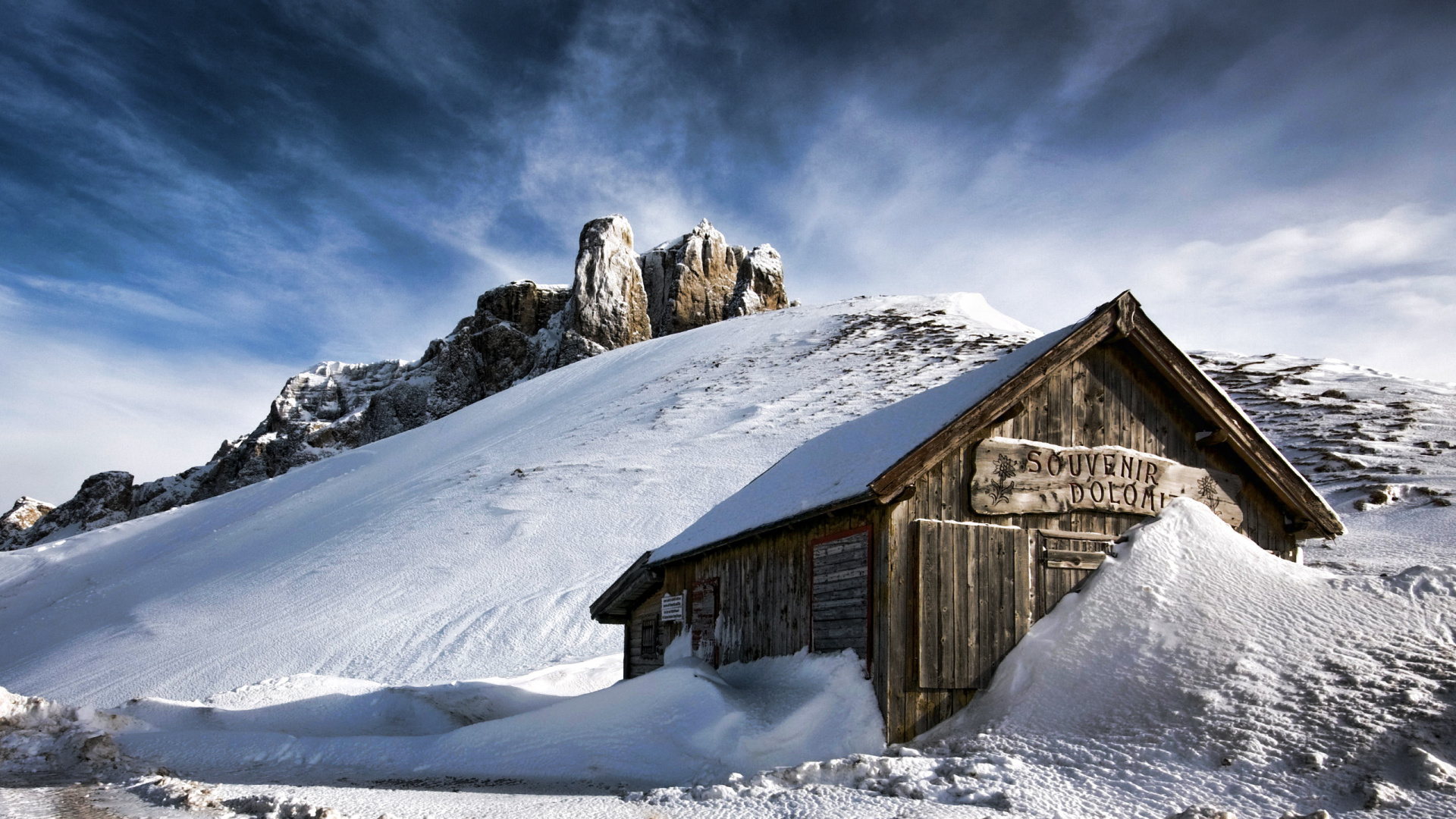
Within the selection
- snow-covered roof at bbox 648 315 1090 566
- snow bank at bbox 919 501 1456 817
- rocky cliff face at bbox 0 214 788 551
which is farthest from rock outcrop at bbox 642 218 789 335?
snow bank at bbox 919 501 1456 817

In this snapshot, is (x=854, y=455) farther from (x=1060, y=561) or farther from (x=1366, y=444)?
(x=1366, y=444)

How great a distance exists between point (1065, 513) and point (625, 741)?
198 inches

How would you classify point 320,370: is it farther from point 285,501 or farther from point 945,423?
point 945,423

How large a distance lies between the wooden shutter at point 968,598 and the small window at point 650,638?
614 centimetres

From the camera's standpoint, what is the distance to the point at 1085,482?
381 inches

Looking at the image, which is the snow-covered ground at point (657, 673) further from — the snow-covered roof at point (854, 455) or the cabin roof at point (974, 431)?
the snow-covered roof at point (854, 455)

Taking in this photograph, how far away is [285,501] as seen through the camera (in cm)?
3269

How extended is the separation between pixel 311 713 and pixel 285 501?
22.4m

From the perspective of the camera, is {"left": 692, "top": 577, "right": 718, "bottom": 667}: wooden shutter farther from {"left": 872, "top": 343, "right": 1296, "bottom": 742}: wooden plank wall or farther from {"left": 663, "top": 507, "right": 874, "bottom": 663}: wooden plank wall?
{"left": 872, "top": 343, "right": 1296, "bottom": 742}: wooden plank wall

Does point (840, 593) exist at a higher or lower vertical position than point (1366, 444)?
lower

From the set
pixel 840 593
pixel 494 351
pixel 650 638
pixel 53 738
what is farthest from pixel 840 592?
pixel 494 351

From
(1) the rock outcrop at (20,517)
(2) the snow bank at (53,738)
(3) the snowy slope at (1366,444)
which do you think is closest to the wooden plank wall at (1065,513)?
(3) the snowy slope at (1366,444)

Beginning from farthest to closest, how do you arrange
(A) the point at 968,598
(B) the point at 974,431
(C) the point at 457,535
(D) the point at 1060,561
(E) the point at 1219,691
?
(C) the point at 457,535, (D) the point at 1060,561, (B) the point at 974,431, (A) the point at 968,598, (E) the point at 1219,691

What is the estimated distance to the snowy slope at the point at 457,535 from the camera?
60.3 feet
